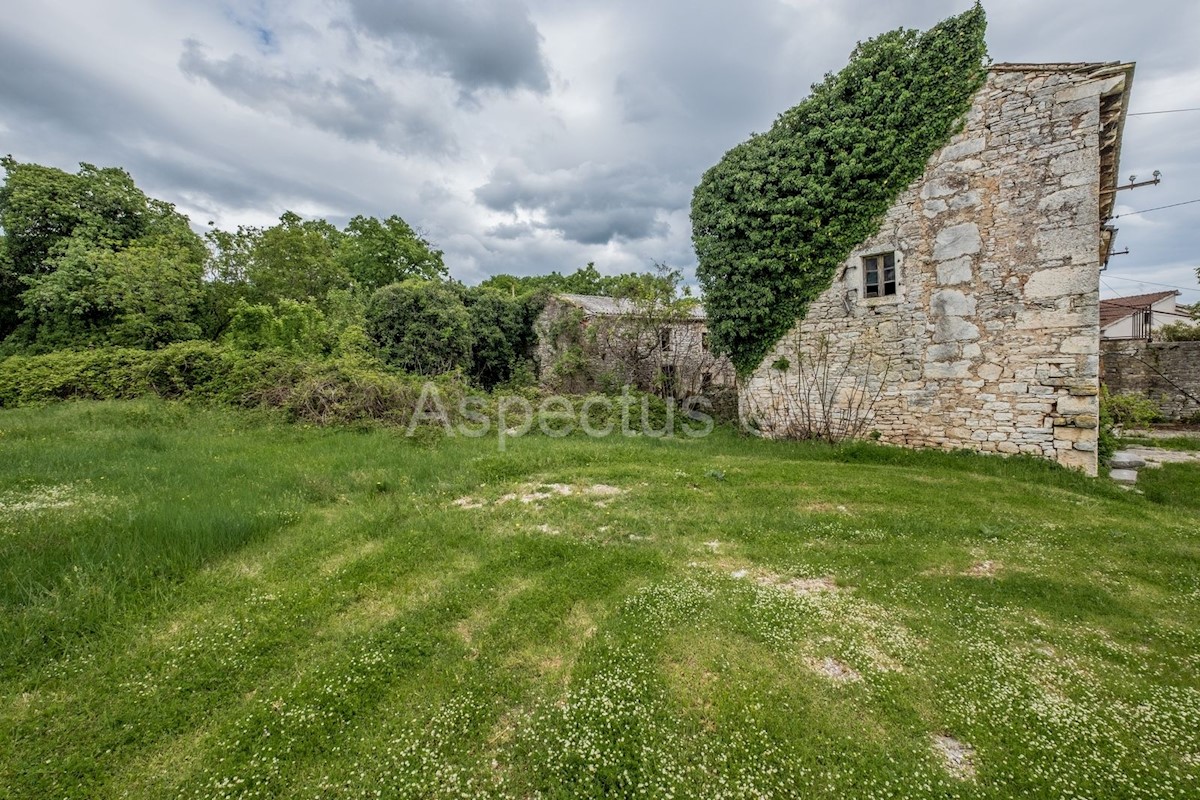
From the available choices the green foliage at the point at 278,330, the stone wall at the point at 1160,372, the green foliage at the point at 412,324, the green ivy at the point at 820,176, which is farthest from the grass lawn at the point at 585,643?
the stone wall at the point at 1160,372

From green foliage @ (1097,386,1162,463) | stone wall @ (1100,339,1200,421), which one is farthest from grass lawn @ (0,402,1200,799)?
stone wall @ (1100,339,1200,421)

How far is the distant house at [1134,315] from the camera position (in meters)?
22.2

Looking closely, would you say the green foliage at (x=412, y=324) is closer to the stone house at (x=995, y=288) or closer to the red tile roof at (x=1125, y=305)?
the stone house at (x=995, y=288)

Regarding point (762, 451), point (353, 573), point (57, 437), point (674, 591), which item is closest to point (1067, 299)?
point (762, 451)

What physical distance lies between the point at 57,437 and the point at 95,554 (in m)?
6.68

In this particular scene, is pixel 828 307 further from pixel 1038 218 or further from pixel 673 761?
pixel 673 761

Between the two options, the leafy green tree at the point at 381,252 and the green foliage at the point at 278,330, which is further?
the leafy green tree at the point at 381,252

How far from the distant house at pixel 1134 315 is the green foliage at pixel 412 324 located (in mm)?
29817

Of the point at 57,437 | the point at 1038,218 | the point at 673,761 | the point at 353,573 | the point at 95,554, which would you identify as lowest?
the point at 673,761

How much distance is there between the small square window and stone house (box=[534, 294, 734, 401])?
406 cm

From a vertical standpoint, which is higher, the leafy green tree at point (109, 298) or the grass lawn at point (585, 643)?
the leafy green tree at point (109, 298)

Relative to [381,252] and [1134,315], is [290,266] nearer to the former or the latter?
[381,252]

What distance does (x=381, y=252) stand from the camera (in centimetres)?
2738

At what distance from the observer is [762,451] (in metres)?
9.38
